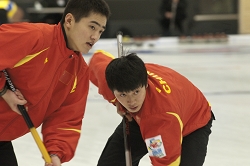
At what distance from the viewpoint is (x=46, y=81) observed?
7.31 feet

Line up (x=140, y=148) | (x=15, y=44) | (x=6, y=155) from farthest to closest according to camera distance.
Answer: (x=140, y=148)
(x=6, y=155)
(x=15, y=44)

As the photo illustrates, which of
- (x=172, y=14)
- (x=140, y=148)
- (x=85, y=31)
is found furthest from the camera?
(x=172, y=14)

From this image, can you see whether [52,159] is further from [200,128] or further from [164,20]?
[164,20]

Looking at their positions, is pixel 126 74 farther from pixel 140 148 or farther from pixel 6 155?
pixel 6 155

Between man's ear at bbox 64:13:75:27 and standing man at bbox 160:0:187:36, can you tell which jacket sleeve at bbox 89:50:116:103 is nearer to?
man's ear at bbox 64:13:75:27

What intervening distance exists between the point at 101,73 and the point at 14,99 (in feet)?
1.79

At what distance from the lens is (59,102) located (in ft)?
7.68

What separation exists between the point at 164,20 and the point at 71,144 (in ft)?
32.0

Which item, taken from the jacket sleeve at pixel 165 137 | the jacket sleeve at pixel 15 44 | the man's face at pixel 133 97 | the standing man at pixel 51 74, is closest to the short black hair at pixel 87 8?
the standing man at pixel 51 74

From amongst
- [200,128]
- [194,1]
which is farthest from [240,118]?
[194,1]

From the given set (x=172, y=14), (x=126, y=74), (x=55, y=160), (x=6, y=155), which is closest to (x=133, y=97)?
(x=126, y=74)

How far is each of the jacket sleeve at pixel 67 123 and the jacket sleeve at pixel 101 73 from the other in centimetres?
12

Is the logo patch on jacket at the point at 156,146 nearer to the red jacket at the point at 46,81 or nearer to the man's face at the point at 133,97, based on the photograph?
the man's face at the point at 133,97

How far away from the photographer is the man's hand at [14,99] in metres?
2.15
